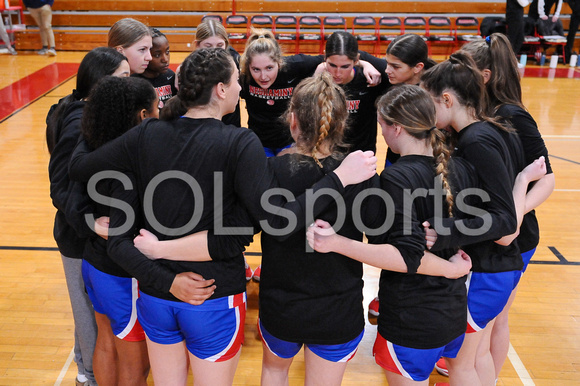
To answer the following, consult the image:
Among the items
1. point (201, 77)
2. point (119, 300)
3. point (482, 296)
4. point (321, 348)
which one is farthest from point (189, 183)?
point (482, 296)

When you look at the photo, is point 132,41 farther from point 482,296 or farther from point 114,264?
point 482,296

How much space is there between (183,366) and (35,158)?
5.20 metres

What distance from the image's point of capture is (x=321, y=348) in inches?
80.8

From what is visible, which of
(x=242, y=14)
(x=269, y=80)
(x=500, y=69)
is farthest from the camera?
(x=242, y=14)

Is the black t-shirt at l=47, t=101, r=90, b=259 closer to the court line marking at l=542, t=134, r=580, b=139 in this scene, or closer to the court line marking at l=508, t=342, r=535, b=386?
the court line marking at l=508, t=342, r=535, b=386

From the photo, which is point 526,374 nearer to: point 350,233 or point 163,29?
point 350,233

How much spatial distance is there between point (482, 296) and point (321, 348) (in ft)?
2.60

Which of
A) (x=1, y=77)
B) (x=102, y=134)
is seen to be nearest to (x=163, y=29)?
(x=1, y=77)

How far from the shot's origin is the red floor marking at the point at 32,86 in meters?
8.62

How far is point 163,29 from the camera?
1341 centimetres

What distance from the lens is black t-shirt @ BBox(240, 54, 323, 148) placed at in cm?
375

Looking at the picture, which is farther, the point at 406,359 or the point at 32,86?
the point at 32,86

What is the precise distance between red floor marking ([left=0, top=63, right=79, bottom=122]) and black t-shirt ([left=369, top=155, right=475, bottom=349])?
24.8ft

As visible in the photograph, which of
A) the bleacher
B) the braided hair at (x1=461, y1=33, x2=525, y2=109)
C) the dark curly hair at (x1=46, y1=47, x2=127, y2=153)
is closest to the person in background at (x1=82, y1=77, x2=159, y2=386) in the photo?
the dark curly hair at (x1=46, y1=47, x2=127, y2=153)
